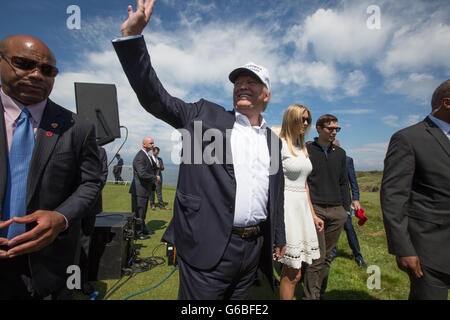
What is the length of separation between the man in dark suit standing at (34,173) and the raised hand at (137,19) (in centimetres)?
60

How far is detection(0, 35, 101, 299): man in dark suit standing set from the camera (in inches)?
51.6

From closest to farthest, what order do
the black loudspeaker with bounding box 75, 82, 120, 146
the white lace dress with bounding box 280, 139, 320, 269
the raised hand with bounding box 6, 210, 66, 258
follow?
the raised hand with bounding box 6, 210, 66, 258, the white lace dress with bounding box 280, 139, 320, 269, the black loudspeaker with bounding box 75, 82, 120, 146

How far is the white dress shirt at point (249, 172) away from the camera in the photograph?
1685mm

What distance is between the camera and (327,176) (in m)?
3.46

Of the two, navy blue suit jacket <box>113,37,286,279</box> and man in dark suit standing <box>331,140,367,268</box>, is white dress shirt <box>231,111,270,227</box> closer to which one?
navy blue suit jacket <box>113,37,286,279</box>

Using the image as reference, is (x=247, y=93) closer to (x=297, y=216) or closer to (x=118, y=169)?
(x=297, y=216)

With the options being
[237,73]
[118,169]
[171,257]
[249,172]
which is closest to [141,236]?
[171,257]

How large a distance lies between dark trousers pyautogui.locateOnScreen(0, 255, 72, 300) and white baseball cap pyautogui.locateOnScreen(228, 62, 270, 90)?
200cm

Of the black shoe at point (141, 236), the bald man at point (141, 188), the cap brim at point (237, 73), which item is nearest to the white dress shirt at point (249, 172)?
the cap brim at point (237, 73)

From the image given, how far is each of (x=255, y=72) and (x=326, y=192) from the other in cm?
238

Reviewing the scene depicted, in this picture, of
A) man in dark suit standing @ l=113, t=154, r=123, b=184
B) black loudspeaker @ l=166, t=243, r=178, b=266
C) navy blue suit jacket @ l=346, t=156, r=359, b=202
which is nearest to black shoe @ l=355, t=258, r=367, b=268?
navy blue suit jacket @ l=346, t=156, r=359, b=202

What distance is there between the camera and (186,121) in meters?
1.63
